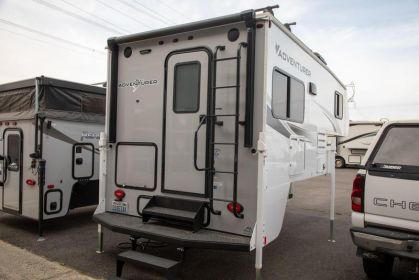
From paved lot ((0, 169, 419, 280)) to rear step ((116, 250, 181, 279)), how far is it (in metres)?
0.39

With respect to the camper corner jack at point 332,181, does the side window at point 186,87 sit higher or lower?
higher

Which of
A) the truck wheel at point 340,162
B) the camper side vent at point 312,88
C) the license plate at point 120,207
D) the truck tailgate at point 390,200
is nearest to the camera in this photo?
the truck tailgate at point 390,200

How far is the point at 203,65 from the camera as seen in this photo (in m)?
4.33

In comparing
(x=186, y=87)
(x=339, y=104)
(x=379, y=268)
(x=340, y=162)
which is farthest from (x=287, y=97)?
(x=340, y=162)

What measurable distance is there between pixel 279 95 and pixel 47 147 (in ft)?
12.9

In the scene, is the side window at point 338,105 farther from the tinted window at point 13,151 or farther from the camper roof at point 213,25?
the tinted window at point 13,151

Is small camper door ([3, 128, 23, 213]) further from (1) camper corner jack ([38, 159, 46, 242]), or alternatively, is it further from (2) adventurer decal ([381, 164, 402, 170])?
(2) adventurer decal ([381, 164, 402, 170])

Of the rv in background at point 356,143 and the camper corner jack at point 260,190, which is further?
the rv in background at point 356,143

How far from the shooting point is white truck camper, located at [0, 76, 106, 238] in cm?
600

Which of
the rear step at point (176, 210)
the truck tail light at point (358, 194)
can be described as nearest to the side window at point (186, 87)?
the rear step at point (176, 210)

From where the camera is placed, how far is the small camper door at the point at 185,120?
4297mm

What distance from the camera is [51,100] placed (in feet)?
20.1

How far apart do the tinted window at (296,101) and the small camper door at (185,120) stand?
1.24m

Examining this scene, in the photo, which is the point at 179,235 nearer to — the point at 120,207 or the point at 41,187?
the point at 120,207
